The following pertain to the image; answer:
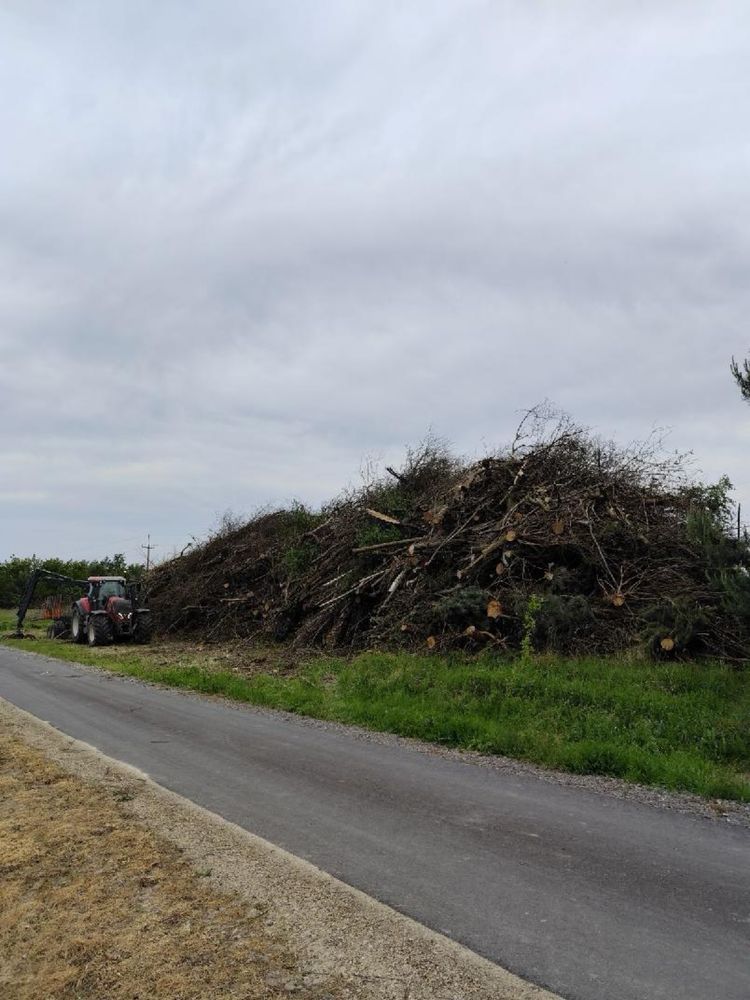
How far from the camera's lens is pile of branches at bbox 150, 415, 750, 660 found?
11.9m

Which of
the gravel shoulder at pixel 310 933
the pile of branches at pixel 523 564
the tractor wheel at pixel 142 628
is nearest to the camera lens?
the gravel shoulder at pixel 310 933

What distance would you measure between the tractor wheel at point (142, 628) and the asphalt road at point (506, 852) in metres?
15.8

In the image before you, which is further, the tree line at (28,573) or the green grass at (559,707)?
the tree line at (28,573)

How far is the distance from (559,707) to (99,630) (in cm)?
1879

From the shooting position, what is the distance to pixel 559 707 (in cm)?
988

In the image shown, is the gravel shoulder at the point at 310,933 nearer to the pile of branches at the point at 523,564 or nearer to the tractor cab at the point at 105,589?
the pile of branches at the point at 523,564

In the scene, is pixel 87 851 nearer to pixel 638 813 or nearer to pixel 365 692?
pixel 638 813

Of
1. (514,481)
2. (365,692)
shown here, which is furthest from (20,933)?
(514,481)

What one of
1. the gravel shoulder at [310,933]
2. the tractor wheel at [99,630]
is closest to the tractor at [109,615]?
the tractor wheel at [99,630]

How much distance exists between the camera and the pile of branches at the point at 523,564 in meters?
11.9

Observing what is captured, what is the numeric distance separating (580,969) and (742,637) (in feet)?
30.3

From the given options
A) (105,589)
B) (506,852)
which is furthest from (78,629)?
(506,852)

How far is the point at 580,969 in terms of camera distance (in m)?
3.63

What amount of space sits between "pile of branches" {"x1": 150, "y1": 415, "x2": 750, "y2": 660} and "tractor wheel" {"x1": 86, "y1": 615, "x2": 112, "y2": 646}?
5.55 metres
